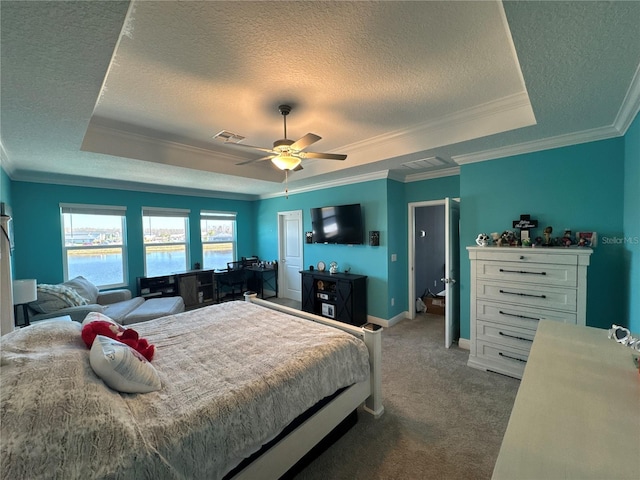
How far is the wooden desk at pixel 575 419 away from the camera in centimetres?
77

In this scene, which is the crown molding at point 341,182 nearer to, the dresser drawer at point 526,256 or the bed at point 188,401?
the dresser drawer at point 526,256

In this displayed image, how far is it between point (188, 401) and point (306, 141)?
6.49ft


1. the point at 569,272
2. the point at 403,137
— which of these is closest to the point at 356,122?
the point at 403,137

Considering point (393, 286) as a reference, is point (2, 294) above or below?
above

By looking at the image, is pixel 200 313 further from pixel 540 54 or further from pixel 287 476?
pixel 540 54

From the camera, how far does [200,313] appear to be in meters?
2.86

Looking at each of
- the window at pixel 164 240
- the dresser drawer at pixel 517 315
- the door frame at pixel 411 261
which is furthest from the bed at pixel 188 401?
the window at pixel 164 240

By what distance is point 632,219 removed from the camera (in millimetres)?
2191

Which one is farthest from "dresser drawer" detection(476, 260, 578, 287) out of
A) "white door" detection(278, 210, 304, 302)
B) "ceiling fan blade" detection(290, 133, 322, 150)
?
"white door" detection(278, 210, 304, 302)

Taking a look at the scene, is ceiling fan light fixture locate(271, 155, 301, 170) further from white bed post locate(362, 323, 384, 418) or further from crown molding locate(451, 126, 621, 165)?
crown molding locate(451, 126, 621, 165)

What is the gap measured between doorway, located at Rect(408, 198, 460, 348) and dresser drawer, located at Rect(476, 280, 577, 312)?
0.47 metres

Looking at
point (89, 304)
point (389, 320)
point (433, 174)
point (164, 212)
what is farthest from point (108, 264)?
point (433, 174)

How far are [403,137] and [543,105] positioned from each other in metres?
1.42

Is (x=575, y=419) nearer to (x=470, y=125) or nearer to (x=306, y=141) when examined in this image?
(x=306, y=141)
